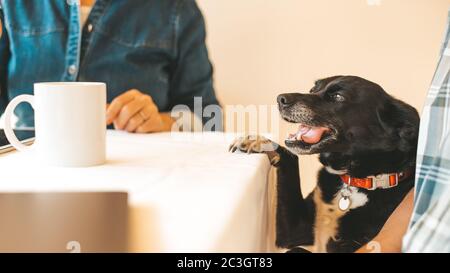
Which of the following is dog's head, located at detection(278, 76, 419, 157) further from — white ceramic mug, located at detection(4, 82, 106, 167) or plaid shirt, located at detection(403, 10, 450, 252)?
white ceramic mug, located at detection(4, 82, 106, 167)

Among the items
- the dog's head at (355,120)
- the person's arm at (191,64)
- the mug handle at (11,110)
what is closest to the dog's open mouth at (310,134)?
the dog's head at (355,120)

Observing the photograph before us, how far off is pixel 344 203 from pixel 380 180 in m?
0.03

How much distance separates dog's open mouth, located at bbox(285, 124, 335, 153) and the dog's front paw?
0.02 m

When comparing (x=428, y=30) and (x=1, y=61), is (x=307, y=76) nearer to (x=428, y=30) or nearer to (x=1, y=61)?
(x=428, y=30)

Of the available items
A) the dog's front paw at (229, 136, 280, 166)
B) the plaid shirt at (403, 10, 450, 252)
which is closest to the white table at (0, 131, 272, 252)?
the dog's front paw at (229, 136, 280, 166)

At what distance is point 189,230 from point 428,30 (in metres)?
0.25

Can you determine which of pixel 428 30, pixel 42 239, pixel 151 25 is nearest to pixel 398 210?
pixel 428 30

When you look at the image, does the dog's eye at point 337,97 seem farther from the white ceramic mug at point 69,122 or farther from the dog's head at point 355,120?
the white ceramic mug at point 69,122

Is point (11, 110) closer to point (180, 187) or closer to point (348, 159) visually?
point (180, 187)

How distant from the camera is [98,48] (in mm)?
640

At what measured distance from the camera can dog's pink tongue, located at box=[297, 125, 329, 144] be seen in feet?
1.30

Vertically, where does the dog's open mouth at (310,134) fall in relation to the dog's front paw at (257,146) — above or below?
above

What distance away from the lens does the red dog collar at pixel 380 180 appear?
39 cm

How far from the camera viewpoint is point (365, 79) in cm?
41
